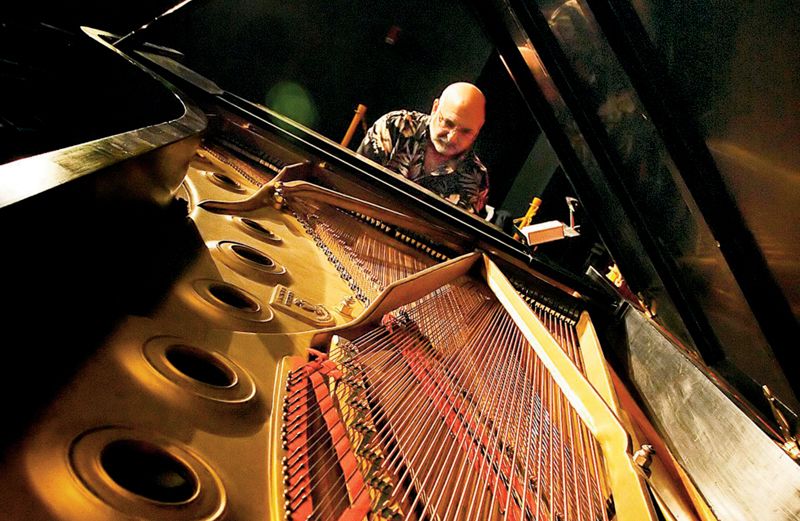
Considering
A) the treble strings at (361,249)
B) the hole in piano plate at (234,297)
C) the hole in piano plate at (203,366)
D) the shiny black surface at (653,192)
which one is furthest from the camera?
the treble strings at (361,249)

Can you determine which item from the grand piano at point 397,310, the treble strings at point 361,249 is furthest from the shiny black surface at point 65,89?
the treble strings at point 361,249

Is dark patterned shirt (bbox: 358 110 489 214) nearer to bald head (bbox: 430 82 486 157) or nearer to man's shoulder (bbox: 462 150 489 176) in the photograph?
man's shoulder (bbox: 462 150 489 176)

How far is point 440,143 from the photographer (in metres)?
4.51

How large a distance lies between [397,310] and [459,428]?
0.65 meters

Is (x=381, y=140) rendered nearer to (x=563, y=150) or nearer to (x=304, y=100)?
(x=563, y=150)

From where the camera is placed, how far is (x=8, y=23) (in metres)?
2.57

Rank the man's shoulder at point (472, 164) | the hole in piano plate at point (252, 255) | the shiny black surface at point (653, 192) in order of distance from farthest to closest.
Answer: the man's shoulder at point (472, 164), the hole in piano plate at point (252, 255), the shiny black surface at point (653, 192)

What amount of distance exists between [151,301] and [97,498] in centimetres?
63

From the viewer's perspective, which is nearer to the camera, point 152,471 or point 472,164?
point 152,471

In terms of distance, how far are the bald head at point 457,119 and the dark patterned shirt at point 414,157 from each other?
0.47ft

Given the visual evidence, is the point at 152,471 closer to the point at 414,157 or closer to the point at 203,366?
the point at 203,366

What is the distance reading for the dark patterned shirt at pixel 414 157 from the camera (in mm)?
4547

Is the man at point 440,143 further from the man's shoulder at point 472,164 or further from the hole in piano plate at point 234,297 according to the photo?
the hole in piano plate at point 234,297

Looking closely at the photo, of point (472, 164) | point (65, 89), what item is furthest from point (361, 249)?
point (472, 164)
